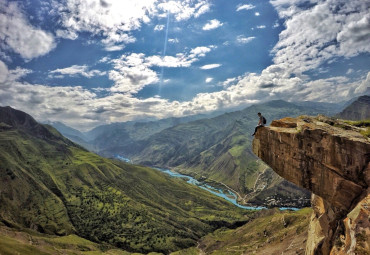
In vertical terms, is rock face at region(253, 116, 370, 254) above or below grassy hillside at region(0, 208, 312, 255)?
above

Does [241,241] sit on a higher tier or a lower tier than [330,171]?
lower

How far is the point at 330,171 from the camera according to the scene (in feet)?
94.0

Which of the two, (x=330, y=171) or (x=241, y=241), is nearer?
(x=330, y=171)

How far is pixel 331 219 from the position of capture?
3297 cm

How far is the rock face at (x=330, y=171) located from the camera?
78.4 feet

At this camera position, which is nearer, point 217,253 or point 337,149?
point 337,149

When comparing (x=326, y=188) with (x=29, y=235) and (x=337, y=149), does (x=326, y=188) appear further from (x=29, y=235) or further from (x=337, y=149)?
(x=29, y=235)

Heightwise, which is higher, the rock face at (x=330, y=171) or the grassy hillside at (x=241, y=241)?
the rock face at (x=330, y=171)

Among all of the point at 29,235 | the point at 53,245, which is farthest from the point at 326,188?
the point at 29,235

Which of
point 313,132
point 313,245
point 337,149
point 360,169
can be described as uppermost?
point 313,132

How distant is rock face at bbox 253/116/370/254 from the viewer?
78.4 feet

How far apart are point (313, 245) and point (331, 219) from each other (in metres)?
6.51

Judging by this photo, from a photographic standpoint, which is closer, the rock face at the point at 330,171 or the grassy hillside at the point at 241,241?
the rock face at the point at 330,171

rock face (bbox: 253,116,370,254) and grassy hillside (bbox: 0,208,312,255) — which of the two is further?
grassy hillside (bbox: 0,208,312,255)
